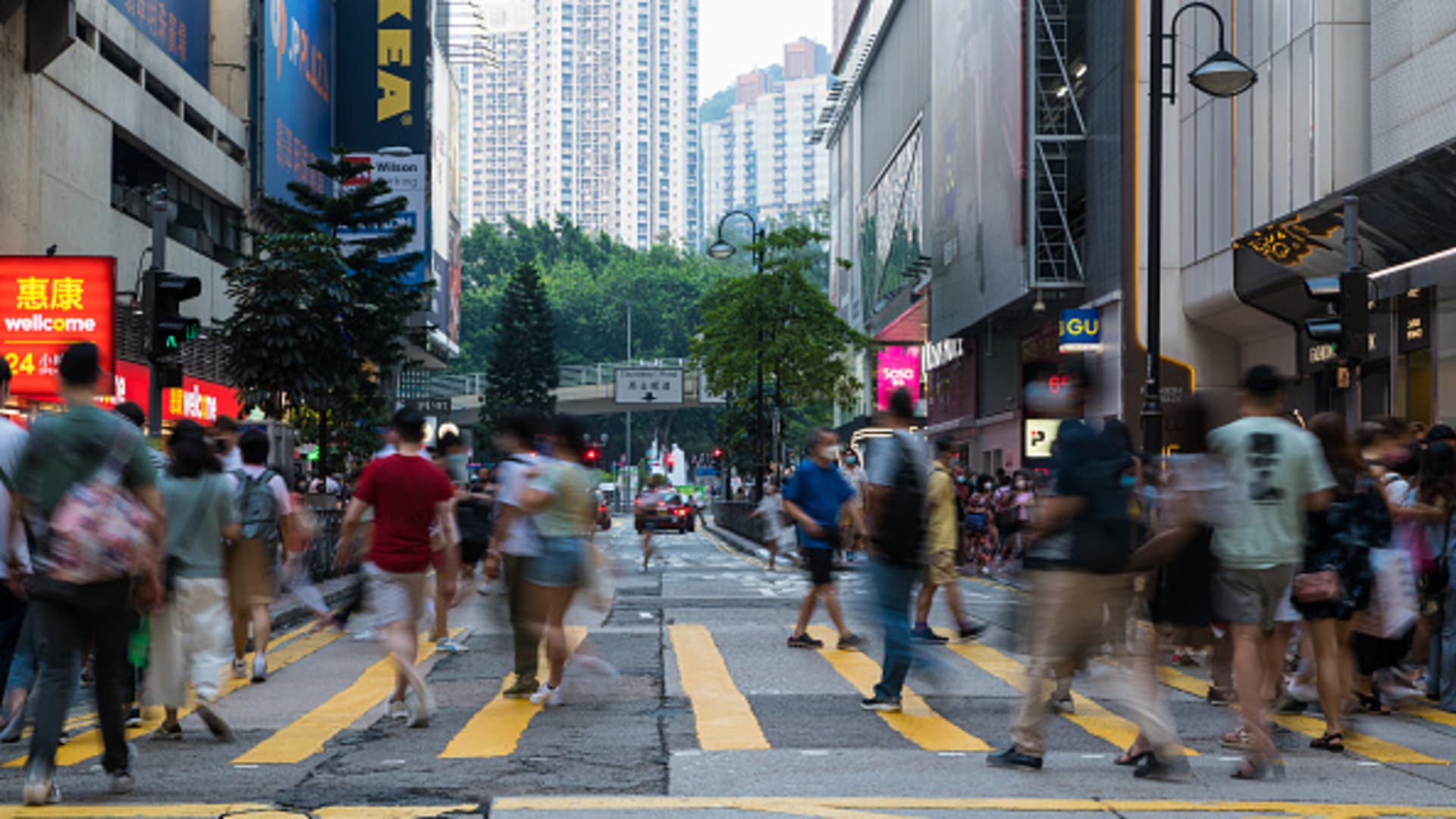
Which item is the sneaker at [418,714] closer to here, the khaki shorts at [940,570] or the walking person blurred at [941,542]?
the walking person blurred at [941,542]

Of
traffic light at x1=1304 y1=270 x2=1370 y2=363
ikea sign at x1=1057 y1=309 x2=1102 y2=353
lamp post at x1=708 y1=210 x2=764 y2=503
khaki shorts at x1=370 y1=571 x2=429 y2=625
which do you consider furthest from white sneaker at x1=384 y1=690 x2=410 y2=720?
lamp post at x1=708 y1=210 x2=764 y2=503

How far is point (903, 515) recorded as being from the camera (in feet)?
31.9

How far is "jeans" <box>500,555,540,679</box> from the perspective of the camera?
35.4ft

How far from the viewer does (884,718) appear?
10.1 metres

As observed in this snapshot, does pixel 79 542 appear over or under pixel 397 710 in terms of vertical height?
over

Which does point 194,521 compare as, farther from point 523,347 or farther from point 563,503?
point 523,347

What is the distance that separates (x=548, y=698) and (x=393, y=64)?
48253 millimetres

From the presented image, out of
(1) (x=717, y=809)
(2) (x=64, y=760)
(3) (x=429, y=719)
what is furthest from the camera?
(3) (x=429, y=719)

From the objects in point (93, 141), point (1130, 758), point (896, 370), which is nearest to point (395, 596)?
point (1130, 758)

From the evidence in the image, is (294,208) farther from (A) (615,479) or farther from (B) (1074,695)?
(A) (615,479)

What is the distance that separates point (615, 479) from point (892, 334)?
49.1 metres

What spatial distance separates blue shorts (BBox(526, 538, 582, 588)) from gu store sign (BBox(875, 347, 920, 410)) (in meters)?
56.2

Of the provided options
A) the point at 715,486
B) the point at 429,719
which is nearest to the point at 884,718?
the point at 429,719

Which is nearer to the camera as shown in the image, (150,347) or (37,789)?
(37,789)
